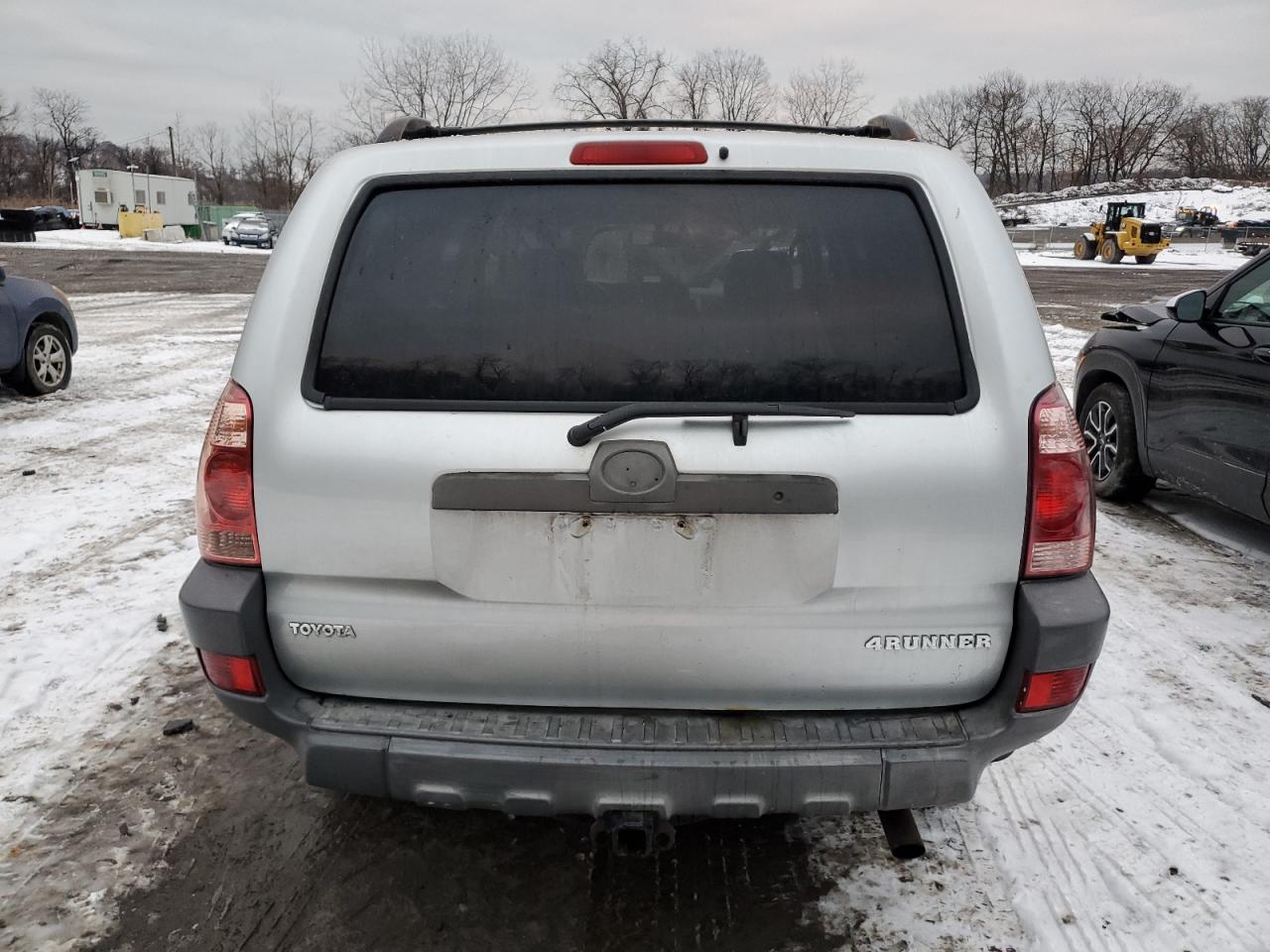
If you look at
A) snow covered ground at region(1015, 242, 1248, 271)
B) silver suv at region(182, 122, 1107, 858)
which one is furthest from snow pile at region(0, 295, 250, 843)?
snow covered ground at region(1015, 242, 1248, 271)

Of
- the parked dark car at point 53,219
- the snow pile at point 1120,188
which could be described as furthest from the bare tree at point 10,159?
the snow pile at point 1120,188

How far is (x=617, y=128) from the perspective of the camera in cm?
248

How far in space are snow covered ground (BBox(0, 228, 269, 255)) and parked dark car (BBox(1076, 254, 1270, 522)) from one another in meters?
43.0

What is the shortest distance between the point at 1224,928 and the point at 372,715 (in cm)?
224

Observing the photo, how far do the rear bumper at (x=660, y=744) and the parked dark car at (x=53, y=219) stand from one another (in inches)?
2069

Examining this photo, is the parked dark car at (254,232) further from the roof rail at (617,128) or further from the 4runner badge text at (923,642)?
the 4runner badge text at (923,642)

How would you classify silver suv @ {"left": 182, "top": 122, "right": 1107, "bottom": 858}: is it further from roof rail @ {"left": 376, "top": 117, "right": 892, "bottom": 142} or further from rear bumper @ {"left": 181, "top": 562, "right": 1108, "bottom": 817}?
roof rail @ {"left": 376, "top": 117, "right": 892, "bottom": 142}

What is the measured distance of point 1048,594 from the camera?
7.41 ft

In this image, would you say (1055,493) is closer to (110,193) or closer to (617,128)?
(617,128)

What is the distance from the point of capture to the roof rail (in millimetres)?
2531

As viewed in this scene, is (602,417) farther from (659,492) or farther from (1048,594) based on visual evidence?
(1048,594)

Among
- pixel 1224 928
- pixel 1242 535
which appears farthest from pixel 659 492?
pixel 1242 535

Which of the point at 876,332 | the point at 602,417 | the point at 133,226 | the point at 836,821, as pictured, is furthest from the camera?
the point at 133,226

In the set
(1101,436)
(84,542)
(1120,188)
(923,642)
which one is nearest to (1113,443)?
(1101,436)
